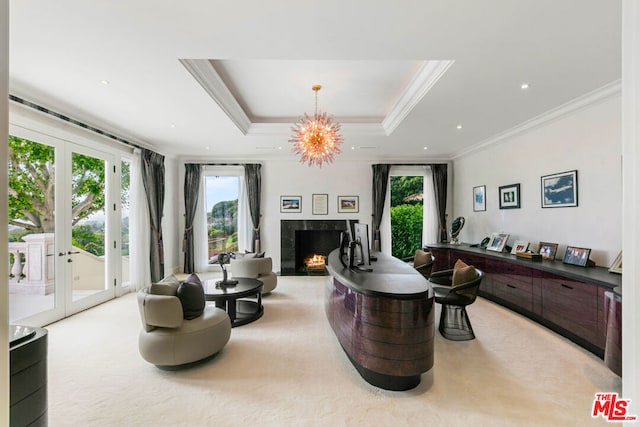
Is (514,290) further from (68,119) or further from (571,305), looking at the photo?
(68,119)

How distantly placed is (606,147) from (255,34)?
403 centimetres

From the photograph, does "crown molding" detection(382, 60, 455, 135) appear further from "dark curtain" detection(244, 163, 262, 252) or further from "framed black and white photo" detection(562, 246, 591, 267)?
"dark curtain" detection(244, 163, 262, 252)

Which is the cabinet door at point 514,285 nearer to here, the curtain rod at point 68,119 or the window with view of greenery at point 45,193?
the window with view of greenery at point 45,193

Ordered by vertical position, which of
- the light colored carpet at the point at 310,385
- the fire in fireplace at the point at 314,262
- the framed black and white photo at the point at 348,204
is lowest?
the light colored carpet at the point at 310,385

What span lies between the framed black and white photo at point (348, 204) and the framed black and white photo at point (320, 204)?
32cm

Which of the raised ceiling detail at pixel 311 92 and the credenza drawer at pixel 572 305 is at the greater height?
the raised ceiling detail at pixel 311 92

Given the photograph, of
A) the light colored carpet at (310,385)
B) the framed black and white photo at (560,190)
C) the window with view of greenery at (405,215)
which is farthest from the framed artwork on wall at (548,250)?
the window with view of greenery at (405,215)

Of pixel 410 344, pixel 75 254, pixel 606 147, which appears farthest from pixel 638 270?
pixel 75 254

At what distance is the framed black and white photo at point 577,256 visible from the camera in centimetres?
343

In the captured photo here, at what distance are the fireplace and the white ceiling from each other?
9.25 feet

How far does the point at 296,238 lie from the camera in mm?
6992

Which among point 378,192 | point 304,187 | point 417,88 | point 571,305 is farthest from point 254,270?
point 571,305

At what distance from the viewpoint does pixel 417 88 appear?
3.43 meters

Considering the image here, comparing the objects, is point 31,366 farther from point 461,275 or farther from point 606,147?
point 606,147
